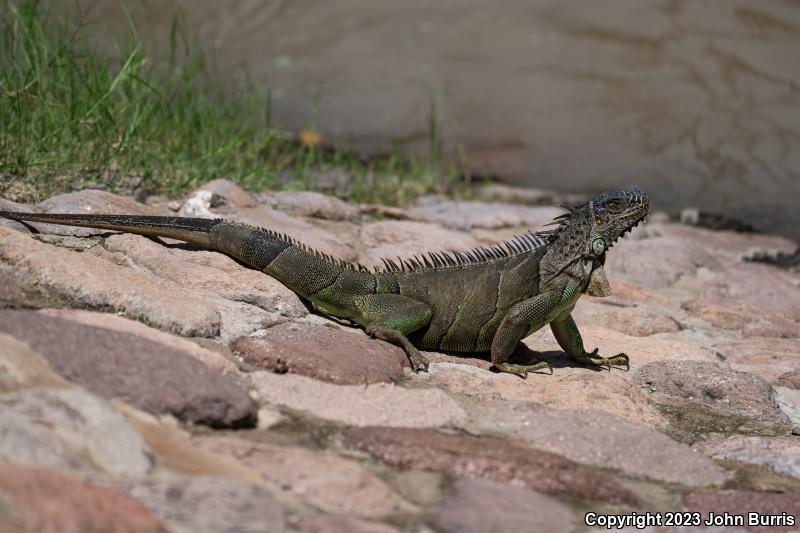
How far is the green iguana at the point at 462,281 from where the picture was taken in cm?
469

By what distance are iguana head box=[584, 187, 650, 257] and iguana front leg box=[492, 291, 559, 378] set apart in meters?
0.34

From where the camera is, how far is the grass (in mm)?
5645

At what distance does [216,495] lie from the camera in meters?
2.52

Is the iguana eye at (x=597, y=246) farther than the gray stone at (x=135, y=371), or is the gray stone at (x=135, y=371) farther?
the iguana eye at (x=597, y=246)

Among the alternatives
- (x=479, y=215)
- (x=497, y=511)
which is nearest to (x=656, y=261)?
(x=479, y=215)

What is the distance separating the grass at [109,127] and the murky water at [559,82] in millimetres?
2836

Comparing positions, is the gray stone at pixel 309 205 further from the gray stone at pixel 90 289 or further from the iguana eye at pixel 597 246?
the gray stone at pixel 90 289

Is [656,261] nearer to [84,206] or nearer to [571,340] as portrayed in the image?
[571,340]

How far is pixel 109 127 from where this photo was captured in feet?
20.1

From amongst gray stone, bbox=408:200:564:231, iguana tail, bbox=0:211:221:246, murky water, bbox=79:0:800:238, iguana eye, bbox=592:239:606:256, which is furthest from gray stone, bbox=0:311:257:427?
murky water, bbox=79:0:800:238

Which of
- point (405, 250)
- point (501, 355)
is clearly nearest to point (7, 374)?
point (501, 355)

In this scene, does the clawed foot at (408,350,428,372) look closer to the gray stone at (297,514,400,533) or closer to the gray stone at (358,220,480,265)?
the gray stone at (358,220,480,265)

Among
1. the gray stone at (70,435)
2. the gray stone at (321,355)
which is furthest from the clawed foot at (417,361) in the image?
the gray stone at (70,435)

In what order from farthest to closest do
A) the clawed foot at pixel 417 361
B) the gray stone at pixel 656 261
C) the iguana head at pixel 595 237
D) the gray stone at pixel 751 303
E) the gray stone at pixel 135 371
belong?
the gray stone at pixel 656 261 < the gray stone at pixel 751 303 < the iguana head at pixel 595 237 < the clawed foot at pixel 417 361 < the gray stone at pixel 135 371
